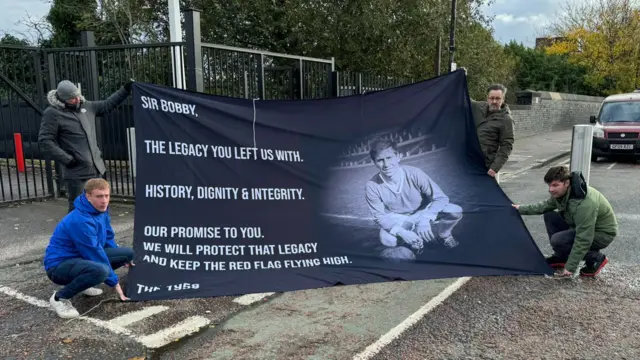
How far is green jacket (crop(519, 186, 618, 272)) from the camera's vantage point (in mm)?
4613

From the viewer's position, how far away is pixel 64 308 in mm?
3977

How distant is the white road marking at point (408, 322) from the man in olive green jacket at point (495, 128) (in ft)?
4.96

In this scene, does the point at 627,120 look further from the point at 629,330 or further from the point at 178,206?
the point at 178,206

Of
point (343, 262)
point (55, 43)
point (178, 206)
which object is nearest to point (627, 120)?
point (343, 262)

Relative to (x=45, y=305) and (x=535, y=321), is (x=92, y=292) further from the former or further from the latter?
(x=535, y=321)

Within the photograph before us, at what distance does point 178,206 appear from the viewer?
440 cm

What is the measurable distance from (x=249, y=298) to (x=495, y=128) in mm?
3246

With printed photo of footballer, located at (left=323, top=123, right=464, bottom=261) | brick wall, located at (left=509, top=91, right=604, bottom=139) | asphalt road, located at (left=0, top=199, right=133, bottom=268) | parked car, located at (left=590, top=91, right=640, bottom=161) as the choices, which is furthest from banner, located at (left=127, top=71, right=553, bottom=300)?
brick wall, located at (left=509, top=91, right=604, bottom=139)

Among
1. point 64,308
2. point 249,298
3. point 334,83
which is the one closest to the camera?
point 64,308

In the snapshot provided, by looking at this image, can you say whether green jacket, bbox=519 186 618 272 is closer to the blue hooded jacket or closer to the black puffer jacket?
the blue hooded jacket

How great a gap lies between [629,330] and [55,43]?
2556 centimetres

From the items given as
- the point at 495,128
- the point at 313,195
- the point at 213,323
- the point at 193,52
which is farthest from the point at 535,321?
the point at 193,52

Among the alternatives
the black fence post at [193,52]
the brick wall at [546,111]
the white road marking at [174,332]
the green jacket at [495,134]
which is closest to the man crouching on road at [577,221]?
the green jacket at [495,134]

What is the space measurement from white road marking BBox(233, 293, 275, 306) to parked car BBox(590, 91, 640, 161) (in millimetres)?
13388
